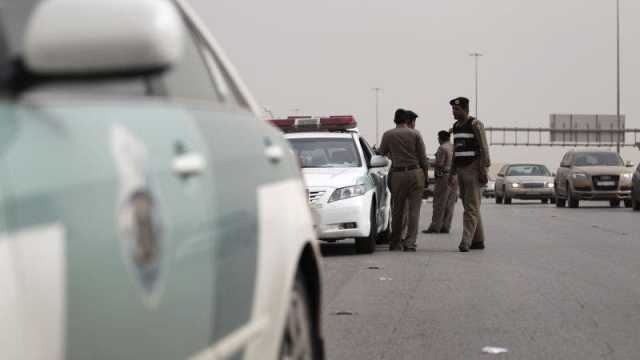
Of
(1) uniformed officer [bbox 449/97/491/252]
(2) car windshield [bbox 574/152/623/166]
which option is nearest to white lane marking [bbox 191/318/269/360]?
(1) uniformed officer [bbox 449/97/491/252]

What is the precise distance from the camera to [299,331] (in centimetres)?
469

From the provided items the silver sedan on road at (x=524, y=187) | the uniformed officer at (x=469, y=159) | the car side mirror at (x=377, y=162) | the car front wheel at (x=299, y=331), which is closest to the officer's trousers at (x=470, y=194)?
the uniformed officer at (x=469, y=159)

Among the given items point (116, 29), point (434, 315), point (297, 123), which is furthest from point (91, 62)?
point (297, 123)

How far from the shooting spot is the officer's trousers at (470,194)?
1697 centimetres

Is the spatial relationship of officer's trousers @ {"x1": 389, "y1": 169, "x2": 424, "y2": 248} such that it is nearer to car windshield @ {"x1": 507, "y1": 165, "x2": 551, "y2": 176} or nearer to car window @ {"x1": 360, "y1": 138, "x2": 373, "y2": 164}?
car window @ {"x1": 360, "y1": 138, "x2": 373, "y2": 164}

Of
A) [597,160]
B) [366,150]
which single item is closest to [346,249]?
[366,150]

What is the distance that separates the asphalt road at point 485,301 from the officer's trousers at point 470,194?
1.21ft

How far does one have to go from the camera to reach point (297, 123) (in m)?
24.3

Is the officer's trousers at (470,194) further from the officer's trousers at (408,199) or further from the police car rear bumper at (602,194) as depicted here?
the police car rear bumper at (602,194)

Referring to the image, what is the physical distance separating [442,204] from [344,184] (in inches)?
256

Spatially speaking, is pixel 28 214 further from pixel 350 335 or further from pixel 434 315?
pixel 434 315

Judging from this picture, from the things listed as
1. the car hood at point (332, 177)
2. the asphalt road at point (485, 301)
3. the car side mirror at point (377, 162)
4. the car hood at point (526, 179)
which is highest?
the car side mirror at point (377, 162)

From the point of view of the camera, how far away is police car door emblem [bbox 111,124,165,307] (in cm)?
288

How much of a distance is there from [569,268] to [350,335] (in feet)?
19.9
